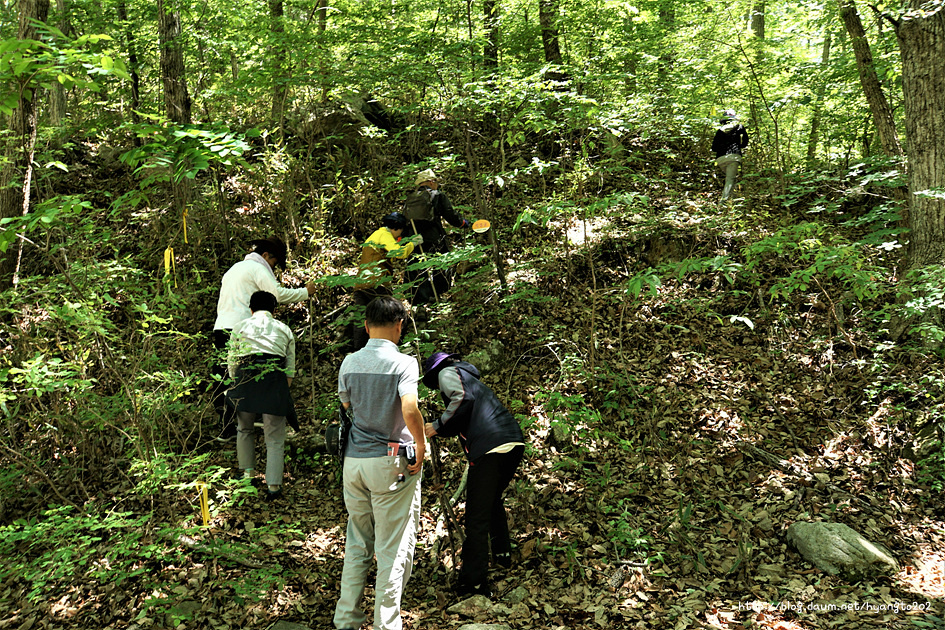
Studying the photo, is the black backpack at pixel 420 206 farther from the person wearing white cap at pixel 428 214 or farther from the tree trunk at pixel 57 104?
the tree trunk at pixel 57 104

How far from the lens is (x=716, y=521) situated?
15.4ft

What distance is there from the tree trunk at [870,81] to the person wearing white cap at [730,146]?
1.68m

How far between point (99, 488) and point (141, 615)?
1.85 m

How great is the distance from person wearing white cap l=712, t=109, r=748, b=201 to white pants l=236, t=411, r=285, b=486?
7409mm

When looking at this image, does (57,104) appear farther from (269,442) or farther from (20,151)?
(269,442)

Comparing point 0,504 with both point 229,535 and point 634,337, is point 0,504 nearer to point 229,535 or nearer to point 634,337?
point 229,535

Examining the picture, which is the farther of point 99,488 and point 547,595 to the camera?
point 99,488

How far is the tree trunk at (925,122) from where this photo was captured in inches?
223

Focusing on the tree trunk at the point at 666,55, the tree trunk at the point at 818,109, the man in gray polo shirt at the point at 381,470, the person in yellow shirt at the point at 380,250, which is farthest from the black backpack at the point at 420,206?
the tree trunk at the point at 818,109

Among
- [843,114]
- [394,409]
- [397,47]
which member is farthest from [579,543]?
[843,114]

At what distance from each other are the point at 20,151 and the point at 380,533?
4.57 m

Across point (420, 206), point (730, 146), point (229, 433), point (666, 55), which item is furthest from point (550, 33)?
point (229, 433)

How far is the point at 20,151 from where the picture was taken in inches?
187

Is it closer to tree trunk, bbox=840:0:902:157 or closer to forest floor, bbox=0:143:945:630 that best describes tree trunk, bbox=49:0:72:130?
forest floor, bbox=0:143:945:630
